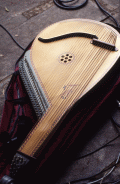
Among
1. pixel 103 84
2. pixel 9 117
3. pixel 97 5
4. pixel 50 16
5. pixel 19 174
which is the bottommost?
pixel 9 117

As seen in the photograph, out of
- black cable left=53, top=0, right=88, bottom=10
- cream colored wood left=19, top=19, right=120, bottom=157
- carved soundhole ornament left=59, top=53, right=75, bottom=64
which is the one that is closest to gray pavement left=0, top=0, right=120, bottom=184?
black cable left=53, top=0, right=88, bottom=10

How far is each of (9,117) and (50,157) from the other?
495mm

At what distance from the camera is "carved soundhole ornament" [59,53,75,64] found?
1.34 m

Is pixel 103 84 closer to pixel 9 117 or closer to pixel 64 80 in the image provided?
pixel 64 80

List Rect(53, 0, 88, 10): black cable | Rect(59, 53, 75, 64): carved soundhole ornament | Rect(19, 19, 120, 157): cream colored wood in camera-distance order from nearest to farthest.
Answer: Rect(19, 19, 120, 157): cream colored wood → Rect(59, 53, 75, 64): carved soundhole ornament → Rect(53, 0, 88, 10): black cable

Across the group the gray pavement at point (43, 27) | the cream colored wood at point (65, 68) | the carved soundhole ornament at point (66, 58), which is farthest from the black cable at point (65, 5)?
the carved soundhole ornament at point (66, 58)

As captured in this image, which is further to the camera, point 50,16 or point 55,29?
point 50,16

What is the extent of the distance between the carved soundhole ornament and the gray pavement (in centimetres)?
72

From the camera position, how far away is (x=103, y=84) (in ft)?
4.13

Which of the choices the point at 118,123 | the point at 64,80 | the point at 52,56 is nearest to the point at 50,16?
the point at 52,56

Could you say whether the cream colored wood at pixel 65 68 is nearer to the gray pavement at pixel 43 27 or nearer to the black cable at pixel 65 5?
the gray pavement at pixel 43 27

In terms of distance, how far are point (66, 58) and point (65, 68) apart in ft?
0.35

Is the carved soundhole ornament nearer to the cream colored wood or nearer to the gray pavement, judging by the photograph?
the cream colored wood

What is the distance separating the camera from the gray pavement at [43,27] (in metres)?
1.38
